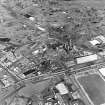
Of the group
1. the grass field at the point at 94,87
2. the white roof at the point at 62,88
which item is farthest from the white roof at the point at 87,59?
the white roof at the point at 62,88

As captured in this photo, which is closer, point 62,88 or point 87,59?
point 62,88

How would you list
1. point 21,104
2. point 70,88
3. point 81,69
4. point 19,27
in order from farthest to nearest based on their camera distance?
point 19,27 → point 81,69 → point 70,88 → point 21,104

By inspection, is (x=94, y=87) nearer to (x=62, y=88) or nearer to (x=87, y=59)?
(x=62, y=88)

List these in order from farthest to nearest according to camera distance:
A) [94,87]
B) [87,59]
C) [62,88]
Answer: [87,59], [94,87], [62,88]

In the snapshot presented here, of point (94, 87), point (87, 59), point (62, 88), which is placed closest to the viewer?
point (62, 88)

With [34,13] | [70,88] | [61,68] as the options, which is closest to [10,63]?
[61,68]

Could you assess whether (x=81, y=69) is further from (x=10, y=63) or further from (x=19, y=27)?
(x=19, y=27)

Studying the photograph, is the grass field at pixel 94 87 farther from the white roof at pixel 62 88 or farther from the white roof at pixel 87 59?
the white roof at pixel 87 59

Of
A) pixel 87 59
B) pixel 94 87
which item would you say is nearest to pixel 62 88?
pixel 94 87

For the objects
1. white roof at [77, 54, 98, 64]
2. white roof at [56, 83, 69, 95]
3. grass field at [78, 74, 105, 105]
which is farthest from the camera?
white roof at [77, 54, 98, 64]

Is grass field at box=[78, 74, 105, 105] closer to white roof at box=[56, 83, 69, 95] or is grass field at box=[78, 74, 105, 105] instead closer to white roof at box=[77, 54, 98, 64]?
white roof at box=[56, 83, 69, 95]

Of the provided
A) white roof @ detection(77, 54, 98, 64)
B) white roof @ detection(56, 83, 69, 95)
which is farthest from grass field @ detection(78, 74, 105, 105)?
white roof @ detection(77, 54, 98, 64)
